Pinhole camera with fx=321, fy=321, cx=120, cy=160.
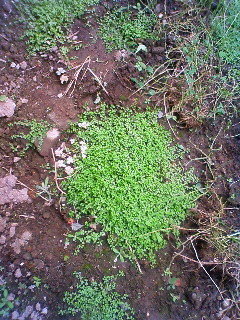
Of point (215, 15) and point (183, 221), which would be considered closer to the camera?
point (183, 221)

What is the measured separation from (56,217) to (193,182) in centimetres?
117

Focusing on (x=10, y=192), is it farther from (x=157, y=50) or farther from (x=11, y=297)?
(x=157, y=50)

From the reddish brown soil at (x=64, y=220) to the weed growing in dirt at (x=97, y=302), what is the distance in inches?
2.2

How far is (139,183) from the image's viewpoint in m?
2.58

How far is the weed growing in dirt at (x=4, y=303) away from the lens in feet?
7.13

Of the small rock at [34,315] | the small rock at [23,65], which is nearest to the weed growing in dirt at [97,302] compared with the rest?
the small rock at [34,315]

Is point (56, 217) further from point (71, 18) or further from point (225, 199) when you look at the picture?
point (71, 18)

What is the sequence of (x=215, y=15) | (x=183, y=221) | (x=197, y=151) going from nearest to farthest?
(x=183, y=221) < (x=197, y=151) < (x=215, y=15)

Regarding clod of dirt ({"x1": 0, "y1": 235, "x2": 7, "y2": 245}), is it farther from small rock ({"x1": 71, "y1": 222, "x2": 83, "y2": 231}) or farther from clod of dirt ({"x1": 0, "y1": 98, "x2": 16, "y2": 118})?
clod of dirt ({"x1": 0, "y1": 98, "x2": 16, "y2": 118})

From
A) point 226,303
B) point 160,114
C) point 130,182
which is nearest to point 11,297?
point 130,182

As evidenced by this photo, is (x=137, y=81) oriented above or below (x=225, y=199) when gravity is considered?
above

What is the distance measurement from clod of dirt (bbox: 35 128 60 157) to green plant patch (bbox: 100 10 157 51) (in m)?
0.95

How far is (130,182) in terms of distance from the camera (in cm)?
255

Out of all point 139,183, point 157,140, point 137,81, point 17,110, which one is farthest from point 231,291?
point 17,110
